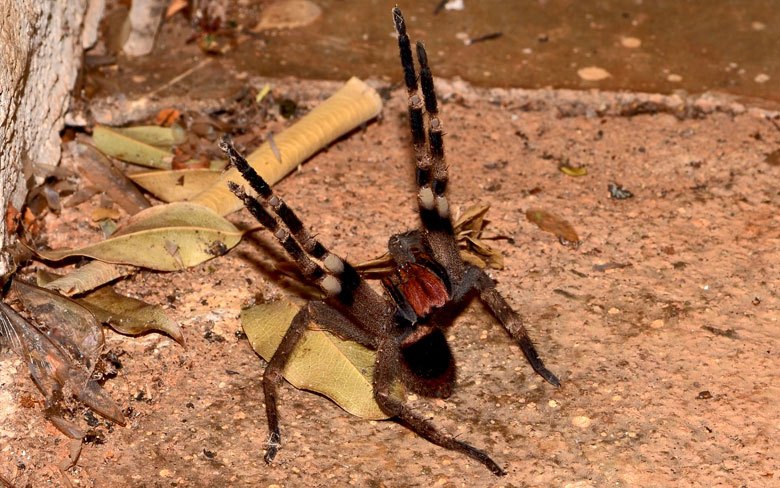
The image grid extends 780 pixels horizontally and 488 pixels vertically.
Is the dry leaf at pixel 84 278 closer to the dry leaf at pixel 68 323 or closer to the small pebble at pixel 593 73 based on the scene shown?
the dry leaf at pixel 68 323

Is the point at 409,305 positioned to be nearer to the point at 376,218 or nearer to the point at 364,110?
the point at 376,218

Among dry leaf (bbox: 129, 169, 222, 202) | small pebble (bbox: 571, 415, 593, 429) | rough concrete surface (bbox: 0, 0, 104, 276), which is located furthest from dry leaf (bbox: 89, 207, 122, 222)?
small pebble (bbox: 571, 415, 593, 429)

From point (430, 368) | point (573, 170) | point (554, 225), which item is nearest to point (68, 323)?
point (430, 368)

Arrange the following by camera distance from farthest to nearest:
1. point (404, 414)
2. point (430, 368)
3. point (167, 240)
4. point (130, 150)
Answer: point (130, 150), point (167, 240), point (430, 368), point (404, 414)

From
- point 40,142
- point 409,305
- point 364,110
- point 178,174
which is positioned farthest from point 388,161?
point 40,142

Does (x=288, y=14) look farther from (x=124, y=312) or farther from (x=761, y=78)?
(x=761, y=78)

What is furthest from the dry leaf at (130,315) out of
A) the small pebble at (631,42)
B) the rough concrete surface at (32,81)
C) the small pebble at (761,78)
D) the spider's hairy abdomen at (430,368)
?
the small pebble at (761,78)
